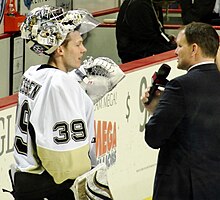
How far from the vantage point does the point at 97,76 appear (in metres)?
4.12

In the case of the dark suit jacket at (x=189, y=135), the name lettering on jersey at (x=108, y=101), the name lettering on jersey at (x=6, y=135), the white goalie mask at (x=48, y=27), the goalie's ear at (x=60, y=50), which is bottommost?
the name lettering on jersey at (x=108, y=101)

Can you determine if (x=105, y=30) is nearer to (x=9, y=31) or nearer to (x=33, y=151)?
(x=9, y=31)

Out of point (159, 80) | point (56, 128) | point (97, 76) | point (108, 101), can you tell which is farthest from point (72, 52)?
point (108, 101)

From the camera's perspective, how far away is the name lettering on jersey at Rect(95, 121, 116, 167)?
559cm

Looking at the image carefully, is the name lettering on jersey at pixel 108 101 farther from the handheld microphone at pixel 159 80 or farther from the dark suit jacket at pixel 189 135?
the dark suit jacket at pixel 189 135

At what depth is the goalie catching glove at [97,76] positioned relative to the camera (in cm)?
408

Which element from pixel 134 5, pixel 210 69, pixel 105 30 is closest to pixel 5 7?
pixel 105 30

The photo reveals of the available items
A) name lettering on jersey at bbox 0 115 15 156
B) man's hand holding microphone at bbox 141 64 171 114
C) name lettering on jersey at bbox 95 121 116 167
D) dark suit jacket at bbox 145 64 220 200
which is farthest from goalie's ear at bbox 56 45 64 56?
name lettering on jersey at bbox 95 121 116 167

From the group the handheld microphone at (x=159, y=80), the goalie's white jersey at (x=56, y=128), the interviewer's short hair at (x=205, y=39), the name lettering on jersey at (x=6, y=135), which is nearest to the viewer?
the goalie's white jersey at (x=56, y=128)

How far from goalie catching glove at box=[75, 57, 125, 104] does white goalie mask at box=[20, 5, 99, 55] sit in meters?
0.53

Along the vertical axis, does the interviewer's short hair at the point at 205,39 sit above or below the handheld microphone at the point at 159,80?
above

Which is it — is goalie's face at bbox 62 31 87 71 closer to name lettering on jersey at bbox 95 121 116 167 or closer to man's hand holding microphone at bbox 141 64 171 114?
man's hand holding microphone at bbox 141 64 171 114

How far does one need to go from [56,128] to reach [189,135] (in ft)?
2.53

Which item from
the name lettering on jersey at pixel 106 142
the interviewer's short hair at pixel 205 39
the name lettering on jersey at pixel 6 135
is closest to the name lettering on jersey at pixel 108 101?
the name lettering on jersey at pixel 106 142
